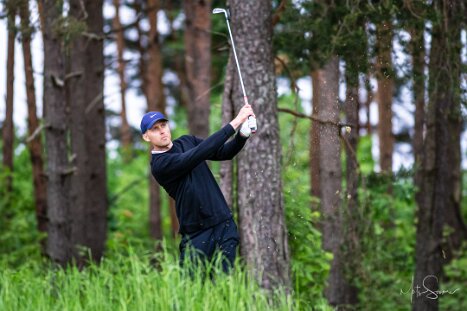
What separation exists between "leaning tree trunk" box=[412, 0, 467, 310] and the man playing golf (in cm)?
379

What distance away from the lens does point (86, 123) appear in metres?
15.6

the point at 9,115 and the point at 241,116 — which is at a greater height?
the point at 9,115

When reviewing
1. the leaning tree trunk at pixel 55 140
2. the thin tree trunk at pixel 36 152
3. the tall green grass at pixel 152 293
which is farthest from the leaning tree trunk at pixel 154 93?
the tall green grass at pixel 152 293

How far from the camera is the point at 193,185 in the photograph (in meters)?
7.43

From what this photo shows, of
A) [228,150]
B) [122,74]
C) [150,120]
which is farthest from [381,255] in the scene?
[122,74]

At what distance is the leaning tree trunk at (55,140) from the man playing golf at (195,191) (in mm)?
3437

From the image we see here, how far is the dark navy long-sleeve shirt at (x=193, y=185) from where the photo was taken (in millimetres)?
7305

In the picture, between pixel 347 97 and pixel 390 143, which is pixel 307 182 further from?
pixel 347 97

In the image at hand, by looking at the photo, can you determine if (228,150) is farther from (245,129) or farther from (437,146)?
(437,146)

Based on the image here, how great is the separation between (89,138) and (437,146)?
6625 mm

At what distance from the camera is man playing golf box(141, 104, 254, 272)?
24.2ft

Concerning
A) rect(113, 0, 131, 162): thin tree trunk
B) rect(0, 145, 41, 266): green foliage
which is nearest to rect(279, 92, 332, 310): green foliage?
rect(0, 145, 41, 266): green foliage

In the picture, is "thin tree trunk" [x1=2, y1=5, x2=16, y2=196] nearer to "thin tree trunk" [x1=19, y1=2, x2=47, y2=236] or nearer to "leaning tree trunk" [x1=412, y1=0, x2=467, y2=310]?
"thin tree trunk" [x1=19, y1=2, x2=47, y2=236]
